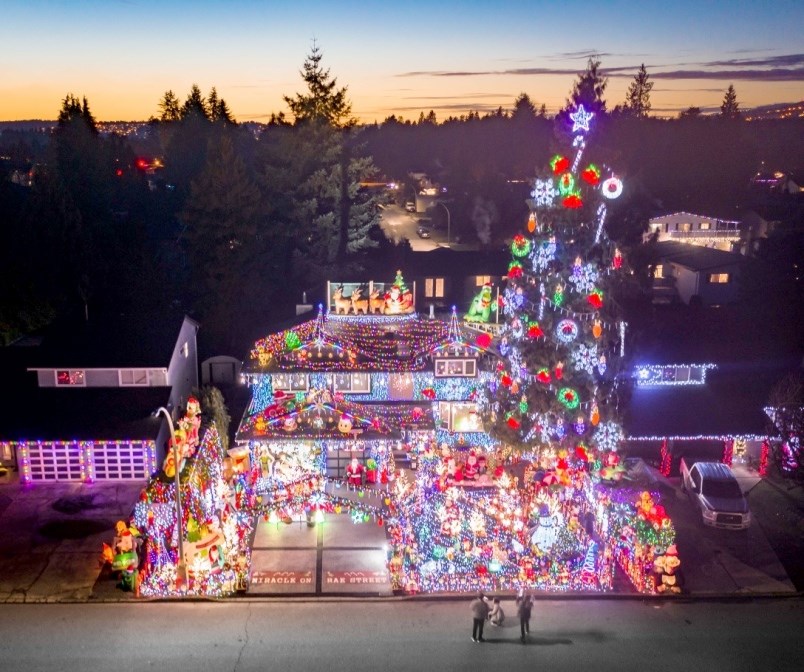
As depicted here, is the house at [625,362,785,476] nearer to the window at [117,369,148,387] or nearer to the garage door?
the garage door

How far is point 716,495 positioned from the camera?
24.3 metres

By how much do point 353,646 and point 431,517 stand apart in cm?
603

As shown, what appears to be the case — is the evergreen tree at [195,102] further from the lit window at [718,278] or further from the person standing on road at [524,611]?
the person standing on road at [524,611]

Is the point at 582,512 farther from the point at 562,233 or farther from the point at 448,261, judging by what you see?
the point at 448,261

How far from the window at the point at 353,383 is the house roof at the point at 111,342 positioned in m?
7.12

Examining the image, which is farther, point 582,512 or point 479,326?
point 479,326

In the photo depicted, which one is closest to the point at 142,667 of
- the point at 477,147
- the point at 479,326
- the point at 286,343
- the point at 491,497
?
the point at 491,497

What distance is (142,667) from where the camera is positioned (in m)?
16.5

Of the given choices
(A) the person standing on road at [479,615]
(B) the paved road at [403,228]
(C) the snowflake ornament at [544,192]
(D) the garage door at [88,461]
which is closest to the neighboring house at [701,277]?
(B) the paved road at [403,228]

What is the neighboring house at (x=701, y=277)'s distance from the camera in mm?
52938

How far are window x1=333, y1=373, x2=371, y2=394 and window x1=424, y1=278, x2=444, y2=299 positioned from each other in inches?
774

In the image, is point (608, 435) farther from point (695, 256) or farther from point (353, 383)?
point (695, 256)

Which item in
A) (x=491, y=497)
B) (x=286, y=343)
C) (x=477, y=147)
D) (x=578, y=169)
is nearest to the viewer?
(x=578, y=169)

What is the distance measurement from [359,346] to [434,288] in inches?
731
